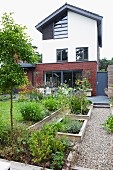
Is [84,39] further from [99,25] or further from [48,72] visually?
[48,72]

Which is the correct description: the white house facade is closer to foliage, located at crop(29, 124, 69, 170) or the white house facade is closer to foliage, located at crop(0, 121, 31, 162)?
foliage, located at crop(0, 121, 31, 162)

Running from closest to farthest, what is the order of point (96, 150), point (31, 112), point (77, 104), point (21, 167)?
point (21, 167) < point (96, 150) < point (31, 112) < point (77, 104)

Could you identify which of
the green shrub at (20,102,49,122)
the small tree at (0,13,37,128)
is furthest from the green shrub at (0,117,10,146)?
the green shrub at (20,102,49,122)

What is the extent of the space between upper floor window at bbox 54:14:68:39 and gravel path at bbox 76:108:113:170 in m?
14.5

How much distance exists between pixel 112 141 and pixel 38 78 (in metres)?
13.1

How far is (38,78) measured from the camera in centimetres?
1705

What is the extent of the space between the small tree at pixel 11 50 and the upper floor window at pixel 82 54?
1366 cm

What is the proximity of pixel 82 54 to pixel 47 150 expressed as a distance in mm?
15286

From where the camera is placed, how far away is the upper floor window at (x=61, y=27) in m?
18.4

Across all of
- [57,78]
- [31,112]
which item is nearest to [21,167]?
[31,112]

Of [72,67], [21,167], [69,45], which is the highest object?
[69,45]

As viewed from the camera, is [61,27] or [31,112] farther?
[61,27]

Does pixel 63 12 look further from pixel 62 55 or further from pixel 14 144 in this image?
pixel 14 144

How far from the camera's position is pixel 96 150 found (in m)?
4.04
